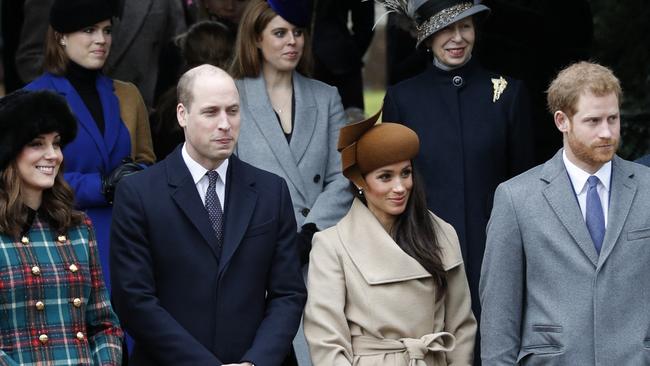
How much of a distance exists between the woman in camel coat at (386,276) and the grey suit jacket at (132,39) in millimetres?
2684

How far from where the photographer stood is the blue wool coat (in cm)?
700

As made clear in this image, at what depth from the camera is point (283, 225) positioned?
6.06 meters

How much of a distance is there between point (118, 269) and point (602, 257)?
193 cm

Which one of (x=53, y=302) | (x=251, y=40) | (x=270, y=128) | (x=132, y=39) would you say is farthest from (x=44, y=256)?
(x=132, y=39)

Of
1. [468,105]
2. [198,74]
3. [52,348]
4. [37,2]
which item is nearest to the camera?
[52,348]

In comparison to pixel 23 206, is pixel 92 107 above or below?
above

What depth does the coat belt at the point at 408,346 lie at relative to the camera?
19.8ft

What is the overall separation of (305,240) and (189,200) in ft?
3.53

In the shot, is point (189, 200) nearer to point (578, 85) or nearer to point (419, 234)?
point (419, 234)

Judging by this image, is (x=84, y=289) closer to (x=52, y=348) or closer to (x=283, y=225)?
(x=52, y=348)

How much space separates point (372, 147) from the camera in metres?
6.27

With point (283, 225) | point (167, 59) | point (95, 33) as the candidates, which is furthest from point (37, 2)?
point (283, 225)

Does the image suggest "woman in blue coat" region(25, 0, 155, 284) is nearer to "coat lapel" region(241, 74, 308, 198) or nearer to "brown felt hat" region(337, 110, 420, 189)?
"coat lapel" region(241, 74, 308, 198)

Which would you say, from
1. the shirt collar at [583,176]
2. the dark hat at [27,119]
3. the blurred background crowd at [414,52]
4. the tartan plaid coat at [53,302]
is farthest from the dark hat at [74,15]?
the shirt collar at [583,176]
